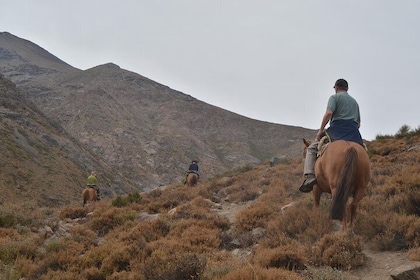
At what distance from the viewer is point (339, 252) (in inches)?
207

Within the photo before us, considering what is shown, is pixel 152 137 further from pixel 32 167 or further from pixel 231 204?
pixel 231 204

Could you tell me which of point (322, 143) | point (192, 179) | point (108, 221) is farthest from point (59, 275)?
point (192, 179)

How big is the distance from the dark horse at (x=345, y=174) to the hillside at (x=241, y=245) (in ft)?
1.44

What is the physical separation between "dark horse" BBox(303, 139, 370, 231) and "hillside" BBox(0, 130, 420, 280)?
439mm

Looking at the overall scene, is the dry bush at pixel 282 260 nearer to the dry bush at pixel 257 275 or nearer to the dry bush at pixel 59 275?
the dry bush at pixel 257 275

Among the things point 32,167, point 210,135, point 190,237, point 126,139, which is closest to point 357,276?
point 190,237

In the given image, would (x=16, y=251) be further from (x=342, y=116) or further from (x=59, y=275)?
(x=342, y=116)

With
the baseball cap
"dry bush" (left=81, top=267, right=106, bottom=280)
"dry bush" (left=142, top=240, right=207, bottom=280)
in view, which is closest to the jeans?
the baseball cap

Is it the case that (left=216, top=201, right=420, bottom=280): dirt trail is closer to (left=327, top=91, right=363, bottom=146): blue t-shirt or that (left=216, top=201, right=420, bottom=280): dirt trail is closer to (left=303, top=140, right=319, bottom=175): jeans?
(left=303, top=140, right=319, bottom=175): jeans

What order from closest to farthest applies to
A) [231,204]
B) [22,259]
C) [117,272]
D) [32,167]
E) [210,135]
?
[117,272] < [22,259] < [231,204] < [32,167] < [210,135]

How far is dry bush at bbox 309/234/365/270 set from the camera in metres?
5.11

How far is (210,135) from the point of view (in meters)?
76.6

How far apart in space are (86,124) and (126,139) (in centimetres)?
737

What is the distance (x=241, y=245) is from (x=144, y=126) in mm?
63537
